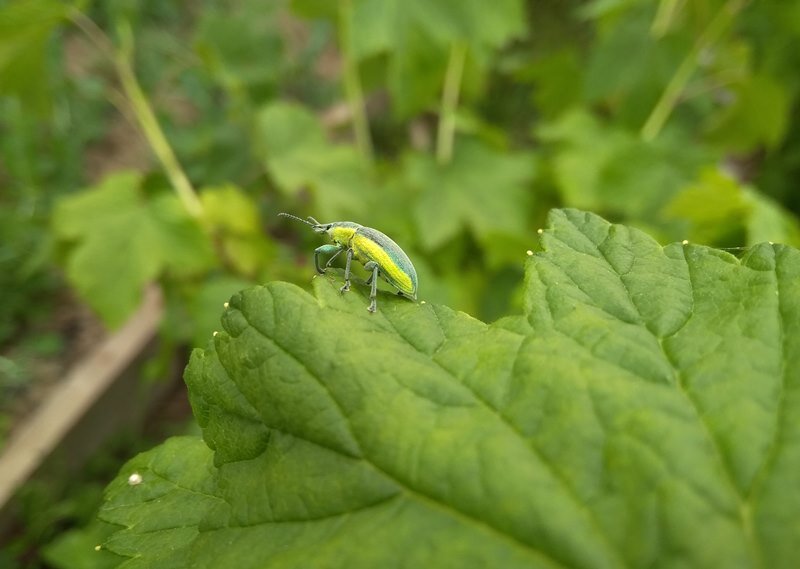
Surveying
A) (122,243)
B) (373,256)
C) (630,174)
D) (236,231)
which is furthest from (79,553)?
(630,174)

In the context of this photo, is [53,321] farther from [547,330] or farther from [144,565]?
[547,330]

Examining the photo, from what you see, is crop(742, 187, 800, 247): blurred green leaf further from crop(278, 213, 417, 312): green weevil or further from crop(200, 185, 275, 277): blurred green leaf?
crop(200, 185, 275, 277): blurred green leaf

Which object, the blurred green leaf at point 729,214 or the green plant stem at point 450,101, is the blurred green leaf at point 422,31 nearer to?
the green plant stem at point 450,101

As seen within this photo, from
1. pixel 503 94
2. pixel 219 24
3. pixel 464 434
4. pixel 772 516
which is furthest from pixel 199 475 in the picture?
pixel 503 94

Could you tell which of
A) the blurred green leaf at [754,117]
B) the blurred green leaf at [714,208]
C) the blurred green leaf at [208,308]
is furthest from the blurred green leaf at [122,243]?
the blurred green leaf at [754,117]

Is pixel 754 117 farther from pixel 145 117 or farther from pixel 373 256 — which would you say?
pixel 145 117

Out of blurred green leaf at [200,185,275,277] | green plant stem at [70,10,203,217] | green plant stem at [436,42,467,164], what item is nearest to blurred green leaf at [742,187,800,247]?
green plant stem at [436,42,467,164]
